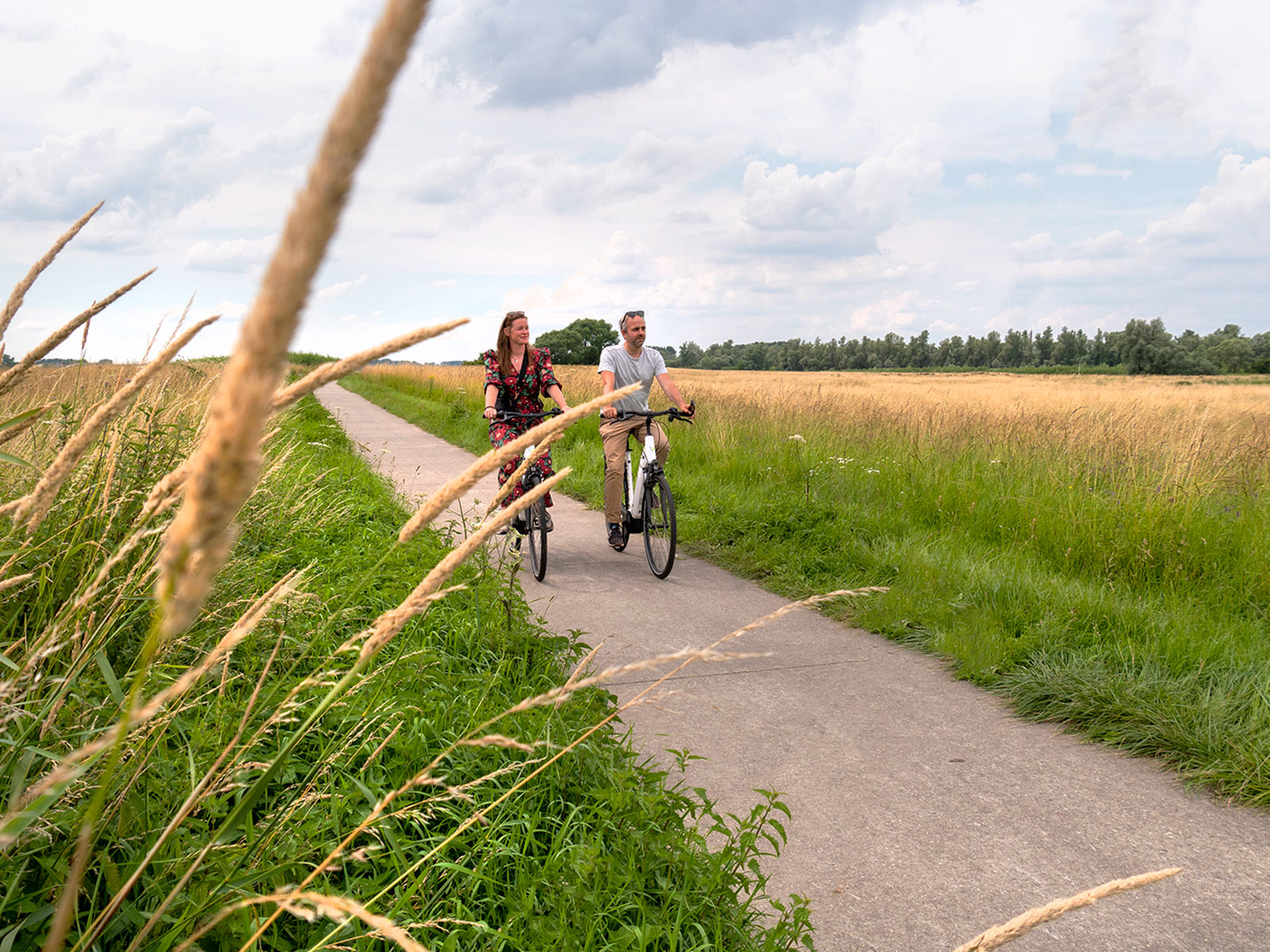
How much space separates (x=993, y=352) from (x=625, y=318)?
112 m

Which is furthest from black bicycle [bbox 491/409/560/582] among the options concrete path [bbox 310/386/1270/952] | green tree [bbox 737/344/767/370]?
green tree [bbox 737/344/767/370]

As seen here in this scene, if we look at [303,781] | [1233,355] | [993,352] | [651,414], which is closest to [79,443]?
[303,781]

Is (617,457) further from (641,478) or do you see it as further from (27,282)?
(27,282)

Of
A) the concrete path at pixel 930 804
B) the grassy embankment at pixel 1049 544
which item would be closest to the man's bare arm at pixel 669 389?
the grassy embankment at pixel 1049 544

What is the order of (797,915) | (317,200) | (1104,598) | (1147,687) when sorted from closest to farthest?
(317,200) → (797,915) → (1147,687) → (1104,598)

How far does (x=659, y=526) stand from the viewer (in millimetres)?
7660

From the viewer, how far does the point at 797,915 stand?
2.37 m

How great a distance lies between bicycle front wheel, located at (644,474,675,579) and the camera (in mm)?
7391

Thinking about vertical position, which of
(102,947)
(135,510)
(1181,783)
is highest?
(135,510)

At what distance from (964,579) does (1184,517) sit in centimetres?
176

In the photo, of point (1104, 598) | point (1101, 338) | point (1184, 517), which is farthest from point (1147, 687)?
point (1101, 338)

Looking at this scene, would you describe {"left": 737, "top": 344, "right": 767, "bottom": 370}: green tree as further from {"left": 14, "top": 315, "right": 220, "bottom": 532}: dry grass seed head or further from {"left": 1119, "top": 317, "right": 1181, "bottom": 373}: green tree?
{"left": 14, "top": 315, "right": 220, "bottom": 532}: dry grass seed head

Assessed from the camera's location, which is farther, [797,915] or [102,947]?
[797,915]

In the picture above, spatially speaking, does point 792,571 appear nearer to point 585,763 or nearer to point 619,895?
point 585,763
